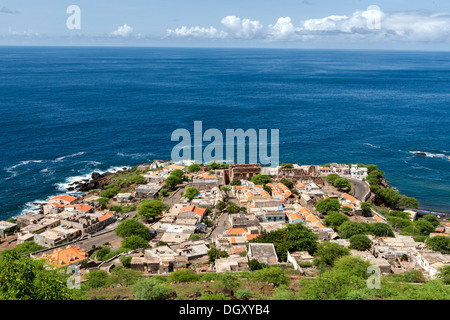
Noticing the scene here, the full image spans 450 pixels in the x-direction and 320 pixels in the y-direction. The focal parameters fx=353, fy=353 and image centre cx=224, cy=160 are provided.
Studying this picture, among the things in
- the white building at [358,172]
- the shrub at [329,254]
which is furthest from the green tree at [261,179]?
the shrub at [329,254]

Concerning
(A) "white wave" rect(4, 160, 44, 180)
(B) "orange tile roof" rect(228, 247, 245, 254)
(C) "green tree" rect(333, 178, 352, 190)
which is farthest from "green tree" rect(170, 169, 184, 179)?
(A) "white wave" rect(4, 160, 44, 180)

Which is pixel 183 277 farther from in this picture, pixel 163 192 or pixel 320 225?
pixel 163 192

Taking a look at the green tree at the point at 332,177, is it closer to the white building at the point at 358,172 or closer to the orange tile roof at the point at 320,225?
the white building at the point at 358,172

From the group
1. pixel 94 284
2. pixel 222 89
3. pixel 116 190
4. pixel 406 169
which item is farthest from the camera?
pixel 222 89

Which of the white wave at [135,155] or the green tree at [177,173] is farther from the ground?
the white wave at [135,155]

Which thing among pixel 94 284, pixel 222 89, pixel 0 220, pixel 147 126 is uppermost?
pixel 222 89
